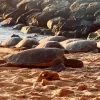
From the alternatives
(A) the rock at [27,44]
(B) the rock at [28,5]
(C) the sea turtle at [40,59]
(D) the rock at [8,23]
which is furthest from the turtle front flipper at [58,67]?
(B) the rock at [28,5]

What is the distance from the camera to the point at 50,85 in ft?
14.5

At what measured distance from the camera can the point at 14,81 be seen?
4.77 metres

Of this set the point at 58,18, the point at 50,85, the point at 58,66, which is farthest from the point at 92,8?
the point at 50,85

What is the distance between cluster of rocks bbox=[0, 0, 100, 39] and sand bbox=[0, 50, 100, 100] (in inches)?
397

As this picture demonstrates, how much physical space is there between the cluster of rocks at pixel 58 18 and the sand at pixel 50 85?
10080mm

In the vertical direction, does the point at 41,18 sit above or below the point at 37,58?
above

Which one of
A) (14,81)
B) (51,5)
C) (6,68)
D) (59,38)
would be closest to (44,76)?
(14,81)

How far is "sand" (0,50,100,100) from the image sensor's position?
388 cm

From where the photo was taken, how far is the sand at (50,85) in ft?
12.7

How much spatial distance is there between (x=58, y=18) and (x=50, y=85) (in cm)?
1419

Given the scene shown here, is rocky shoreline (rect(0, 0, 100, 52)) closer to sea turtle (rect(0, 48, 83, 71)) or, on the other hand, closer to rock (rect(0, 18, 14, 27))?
rock (rect(0, 18, 14, 27))

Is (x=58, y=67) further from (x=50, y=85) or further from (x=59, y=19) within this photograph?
(x=59, y=19)

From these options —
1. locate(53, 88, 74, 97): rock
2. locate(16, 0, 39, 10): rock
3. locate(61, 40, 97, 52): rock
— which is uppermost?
locate(16, 0, 39, 10): rock

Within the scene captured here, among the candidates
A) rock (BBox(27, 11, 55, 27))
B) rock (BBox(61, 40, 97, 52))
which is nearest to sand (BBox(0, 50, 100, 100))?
rock (BBox(61, 40, 97, 52))
